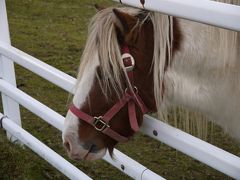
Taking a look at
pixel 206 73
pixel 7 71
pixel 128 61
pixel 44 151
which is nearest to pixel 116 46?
pixel 128 61

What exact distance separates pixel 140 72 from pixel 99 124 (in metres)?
0.29

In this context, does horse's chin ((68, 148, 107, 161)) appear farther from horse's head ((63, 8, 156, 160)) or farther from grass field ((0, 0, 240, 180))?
grass field ((0, 0, 240, 180))

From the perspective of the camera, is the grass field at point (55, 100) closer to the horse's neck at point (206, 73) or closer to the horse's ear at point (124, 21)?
the horse's neck at point (206, 73)

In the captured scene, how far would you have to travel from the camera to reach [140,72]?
200 cm

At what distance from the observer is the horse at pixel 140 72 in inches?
76.4

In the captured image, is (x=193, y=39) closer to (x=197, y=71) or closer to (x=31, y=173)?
(x=197, y=71)

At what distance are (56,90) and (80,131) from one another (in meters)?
2.98

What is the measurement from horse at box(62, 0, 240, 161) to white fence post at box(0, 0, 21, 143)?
5.58ft

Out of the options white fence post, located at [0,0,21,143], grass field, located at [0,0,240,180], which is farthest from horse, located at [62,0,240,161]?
white fence post, located at [0,0,21,143]

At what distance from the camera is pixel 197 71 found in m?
2.03

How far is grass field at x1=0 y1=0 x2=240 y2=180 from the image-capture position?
11.9 ft

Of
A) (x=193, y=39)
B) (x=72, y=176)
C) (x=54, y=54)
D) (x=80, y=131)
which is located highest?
(x=193, y=39)

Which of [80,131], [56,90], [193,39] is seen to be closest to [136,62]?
[193,39]

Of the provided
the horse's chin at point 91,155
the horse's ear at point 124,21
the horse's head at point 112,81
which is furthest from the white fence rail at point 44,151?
the horse's ear at point 124,21
